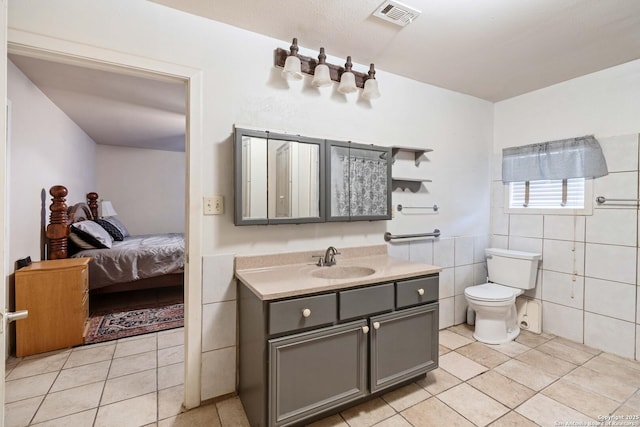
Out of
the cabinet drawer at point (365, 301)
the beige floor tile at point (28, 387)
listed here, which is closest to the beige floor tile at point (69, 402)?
the beige floor tile at point (28, 387)

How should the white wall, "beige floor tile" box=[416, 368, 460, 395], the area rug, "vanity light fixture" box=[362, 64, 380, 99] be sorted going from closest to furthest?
1. "beige floor tile" box=[416, 368, 460, 395]
2. "vanity light fixture" box=[362, 64, 380, 99]
3. the white wall
4. the area rug

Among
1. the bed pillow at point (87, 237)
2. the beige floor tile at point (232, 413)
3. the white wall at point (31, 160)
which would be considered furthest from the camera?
the bed pillow at point (87, 237)

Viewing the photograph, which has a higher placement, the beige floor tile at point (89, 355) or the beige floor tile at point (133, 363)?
the beige floor tile at point (89, 355)

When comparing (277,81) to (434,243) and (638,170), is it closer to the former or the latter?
(434,243)

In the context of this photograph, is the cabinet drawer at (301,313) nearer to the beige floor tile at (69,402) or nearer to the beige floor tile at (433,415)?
the beige floor tile at (433,415)

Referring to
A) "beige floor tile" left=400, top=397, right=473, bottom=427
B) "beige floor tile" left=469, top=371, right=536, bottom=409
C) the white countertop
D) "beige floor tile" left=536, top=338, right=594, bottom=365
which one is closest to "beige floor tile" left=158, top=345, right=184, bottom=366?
the white countertop

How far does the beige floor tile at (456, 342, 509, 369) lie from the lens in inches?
86.7

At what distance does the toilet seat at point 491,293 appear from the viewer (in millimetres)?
2424

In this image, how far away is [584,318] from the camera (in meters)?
2.47

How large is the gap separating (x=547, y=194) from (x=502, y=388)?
1.81 meters

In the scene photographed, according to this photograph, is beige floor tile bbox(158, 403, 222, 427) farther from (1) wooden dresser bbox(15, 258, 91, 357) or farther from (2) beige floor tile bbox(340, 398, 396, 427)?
(1) wooden dresser bbox(15, 258, 91, 357)

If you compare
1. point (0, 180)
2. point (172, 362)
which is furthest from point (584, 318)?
point (0, 180)

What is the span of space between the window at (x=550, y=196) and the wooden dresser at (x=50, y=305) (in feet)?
13.3

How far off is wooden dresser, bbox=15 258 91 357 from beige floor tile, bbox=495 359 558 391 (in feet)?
10.9
